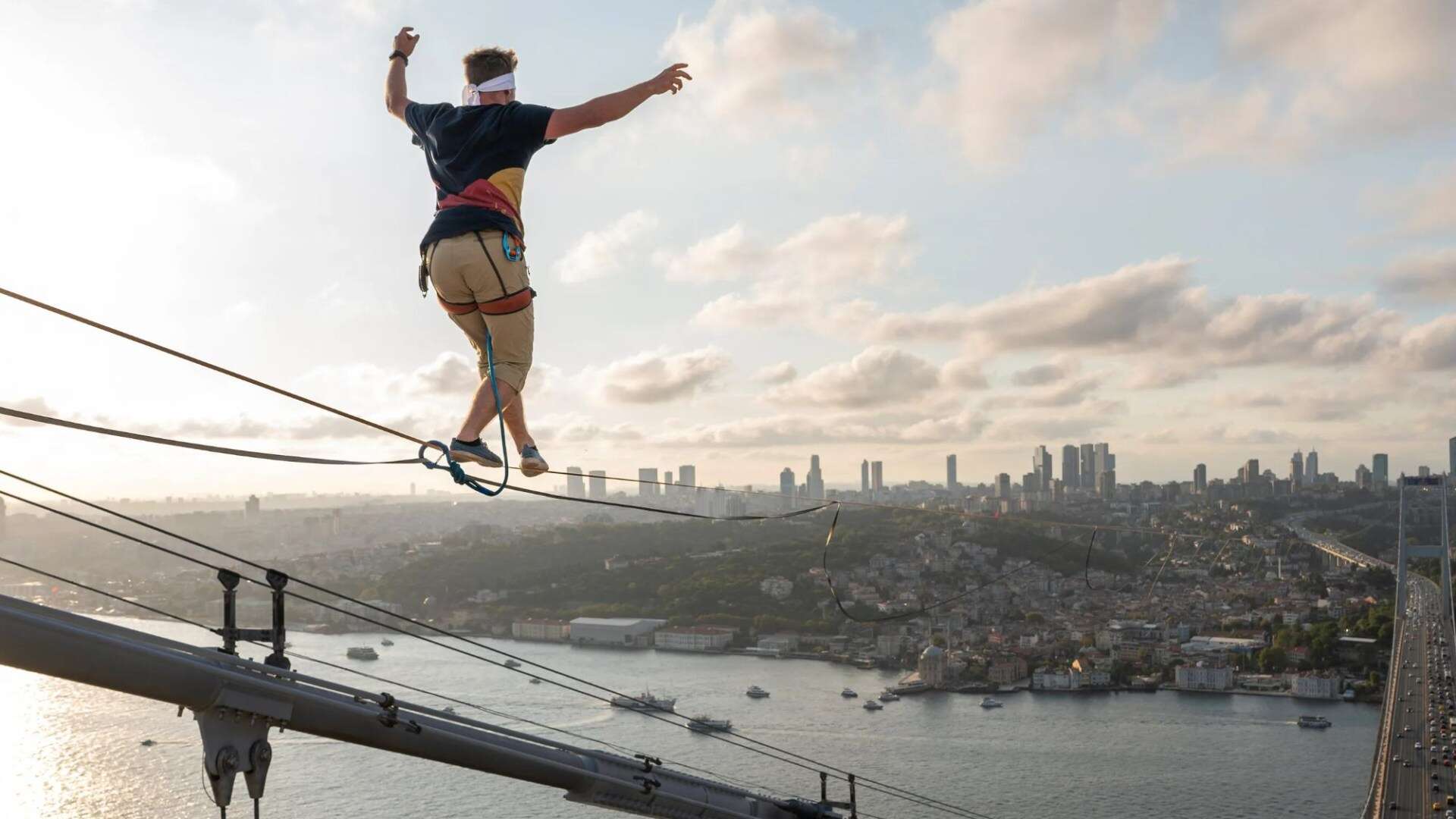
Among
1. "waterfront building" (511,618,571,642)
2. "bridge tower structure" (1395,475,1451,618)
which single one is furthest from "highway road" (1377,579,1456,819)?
"waterfront building" (511,618,571,642)

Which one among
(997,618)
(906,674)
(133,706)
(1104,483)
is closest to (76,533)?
(133,706)

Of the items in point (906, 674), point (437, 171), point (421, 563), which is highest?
point (437, 171)

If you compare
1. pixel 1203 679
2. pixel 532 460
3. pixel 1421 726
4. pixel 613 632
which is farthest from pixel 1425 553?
pixel 532 460

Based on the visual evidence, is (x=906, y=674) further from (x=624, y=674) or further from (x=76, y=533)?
(x=76, y=533)

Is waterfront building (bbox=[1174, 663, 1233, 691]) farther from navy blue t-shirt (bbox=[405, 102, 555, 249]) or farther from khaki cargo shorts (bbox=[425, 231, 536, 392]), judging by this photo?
navy blue t-shirt (bbox=[405, 102, 555, 249])

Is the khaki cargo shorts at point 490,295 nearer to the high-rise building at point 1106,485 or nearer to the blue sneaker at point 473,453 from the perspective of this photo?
the blue sneaker at point 473,453

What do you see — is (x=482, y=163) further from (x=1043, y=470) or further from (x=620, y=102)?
(x=1043, y=470)
